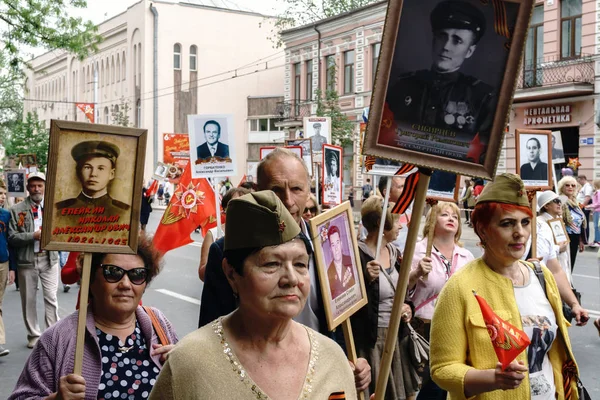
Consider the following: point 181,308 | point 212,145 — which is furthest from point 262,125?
point 212,145

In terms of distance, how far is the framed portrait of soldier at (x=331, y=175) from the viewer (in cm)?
1194

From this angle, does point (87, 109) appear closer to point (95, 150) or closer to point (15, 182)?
point (15, 182)

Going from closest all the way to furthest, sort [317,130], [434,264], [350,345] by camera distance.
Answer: [350,345] < [434,264] < [317,130]

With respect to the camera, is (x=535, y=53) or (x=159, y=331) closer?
(x=159, y=331)

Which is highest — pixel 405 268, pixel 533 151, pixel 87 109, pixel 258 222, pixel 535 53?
pixel 535 53

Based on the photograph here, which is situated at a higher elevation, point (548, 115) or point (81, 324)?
point (548, 115)

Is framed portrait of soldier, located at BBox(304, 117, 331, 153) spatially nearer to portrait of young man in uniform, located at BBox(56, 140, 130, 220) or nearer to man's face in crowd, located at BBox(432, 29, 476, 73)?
portrait of young man in uniform, located at BBox(56, 140, 130, 220)

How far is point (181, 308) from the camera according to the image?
38.4 feet

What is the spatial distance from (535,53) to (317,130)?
16174 mm

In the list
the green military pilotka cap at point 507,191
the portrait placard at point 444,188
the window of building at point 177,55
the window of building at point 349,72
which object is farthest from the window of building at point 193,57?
the green military pilotka cap at point 507,191

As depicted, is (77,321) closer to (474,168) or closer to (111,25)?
(474,168)

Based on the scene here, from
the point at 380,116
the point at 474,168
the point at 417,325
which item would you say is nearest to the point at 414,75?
the point at 380,116

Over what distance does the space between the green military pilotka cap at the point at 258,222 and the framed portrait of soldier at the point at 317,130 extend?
1399 centimetres

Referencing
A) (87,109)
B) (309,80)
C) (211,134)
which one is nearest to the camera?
(211,134)
